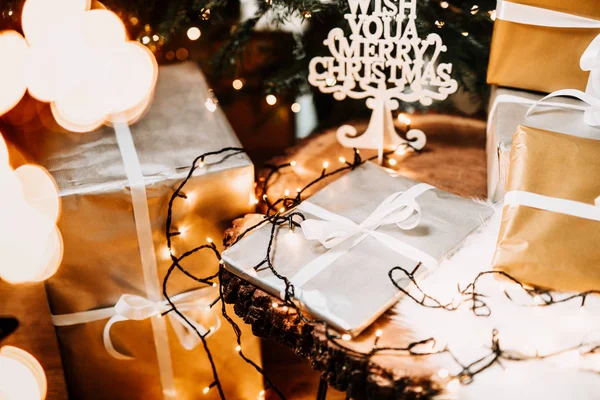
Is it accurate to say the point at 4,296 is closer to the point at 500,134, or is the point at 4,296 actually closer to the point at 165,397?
the point at 165,397

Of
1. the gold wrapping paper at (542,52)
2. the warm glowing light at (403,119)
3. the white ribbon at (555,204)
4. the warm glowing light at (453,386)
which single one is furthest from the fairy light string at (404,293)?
the gold wrapping paper at (542,52)

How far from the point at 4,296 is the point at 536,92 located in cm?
125

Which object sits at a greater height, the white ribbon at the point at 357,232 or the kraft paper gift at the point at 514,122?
the kraft paper gift at the point at 514,122

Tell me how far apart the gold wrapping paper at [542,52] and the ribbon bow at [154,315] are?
2.28ft

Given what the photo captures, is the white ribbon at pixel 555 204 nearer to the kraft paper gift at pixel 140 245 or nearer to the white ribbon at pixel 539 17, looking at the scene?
the white ribbon at pixel 539 17

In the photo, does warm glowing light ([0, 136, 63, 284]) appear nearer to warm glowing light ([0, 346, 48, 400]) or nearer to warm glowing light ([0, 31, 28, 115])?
warm glowing light ([0, 31, 28, 115])

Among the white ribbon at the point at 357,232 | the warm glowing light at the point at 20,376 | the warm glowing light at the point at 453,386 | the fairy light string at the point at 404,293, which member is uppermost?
the white ribbon at the point at 357,232

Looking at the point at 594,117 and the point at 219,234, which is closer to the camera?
the point at 594,117

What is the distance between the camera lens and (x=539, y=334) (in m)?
0.85

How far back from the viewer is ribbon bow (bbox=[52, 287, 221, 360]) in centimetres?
109

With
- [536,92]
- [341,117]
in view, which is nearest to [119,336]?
[341,117]

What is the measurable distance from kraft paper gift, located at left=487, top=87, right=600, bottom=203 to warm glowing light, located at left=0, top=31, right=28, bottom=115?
97 cm

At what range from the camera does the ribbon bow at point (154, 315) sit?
1094 mm

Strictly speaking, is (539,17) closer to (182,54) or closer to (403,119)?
(403,119)
